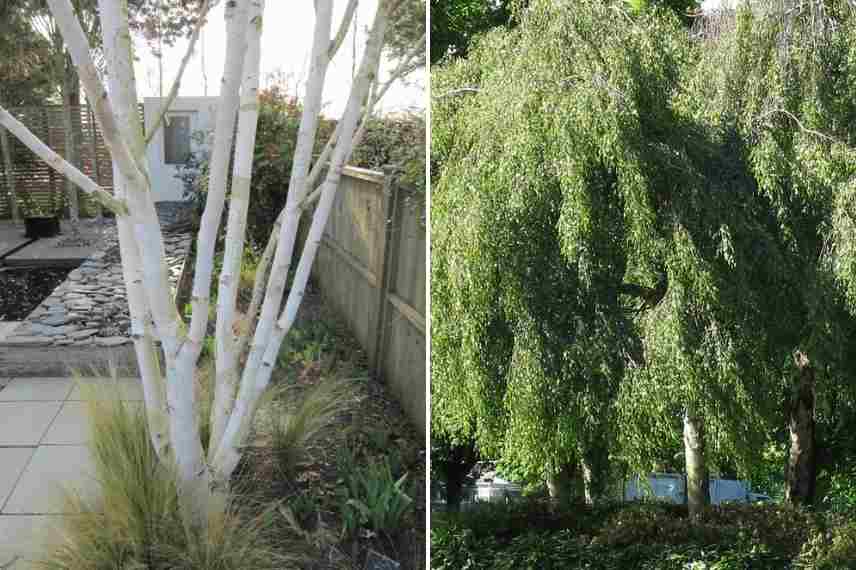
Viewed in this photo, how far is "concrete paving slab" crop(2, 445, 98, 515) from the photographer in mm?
1853

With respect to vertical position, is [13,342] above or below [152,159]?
→ below

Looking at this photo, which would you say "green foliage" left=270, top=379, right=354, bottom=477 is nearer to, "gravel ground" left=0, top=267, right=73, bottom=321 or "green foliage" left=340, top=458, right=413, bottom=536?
"green foliage" left=340, top=458, right=413, bottom=536

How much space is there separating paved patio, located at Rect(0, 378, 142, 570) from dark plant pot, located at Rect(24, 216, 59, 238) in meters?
3.12

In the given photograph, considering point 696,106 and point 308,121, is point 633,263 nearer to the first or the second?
point 696,106

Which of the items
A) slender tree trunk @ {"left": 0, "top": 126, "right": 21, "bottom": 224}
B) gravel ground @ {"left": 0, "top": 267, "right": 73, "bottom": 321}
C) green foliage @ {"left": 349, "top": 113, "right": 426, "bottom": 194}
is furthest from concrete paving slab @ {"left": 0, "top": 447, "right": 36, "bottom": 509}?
slender tree trunk @ {"left": 0, "top": 126, "right": 21, "bottom": 224}

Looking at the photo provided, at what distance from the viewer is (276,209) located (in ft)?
15.5

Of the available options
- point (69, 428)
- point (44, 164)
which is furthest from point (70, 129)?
point (69, 428)

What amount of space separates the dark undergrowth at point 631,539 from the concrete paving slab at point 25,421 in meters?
2.50

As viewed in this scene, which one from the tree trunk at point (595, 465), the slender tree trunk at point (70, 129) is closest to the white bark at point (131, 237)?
the tree trunk at point (595, 465)

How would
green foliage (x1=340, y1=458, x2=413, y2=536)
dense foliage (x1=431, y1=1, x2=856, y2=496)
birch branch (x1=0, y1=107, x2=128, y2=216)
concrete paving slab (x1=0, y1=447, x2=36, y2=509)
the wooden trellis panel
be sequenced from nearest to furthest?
1. birch branch (x1=0, y1=107, x2=128, y2=216)
2. green foliage (x1=340, y1=458, x2=413, y2=536)
3. concrete paving slab (x1=0, y1=447, x2=36, y2=509)
4. dense foliage (x1=431, y1=1, x2=856, y2=496)
5. the wooden trellis panel

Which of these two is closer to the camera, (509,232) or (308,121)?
(308,121)

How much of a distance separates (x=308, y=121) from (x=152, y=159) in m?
6.36

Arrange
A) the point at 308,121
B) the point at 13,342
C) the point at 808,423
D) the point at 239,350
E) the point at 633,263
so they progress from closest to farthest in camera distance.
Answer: the point at 308,121 < the point at 239,350 < the point at 13,342 < the point at 633,263 < the point at 808,423

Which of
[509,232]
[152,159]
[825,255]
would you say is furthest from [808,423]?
[152,159]
